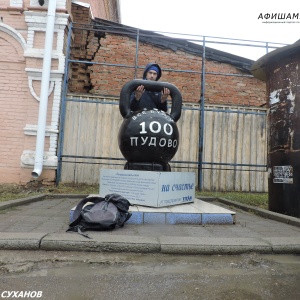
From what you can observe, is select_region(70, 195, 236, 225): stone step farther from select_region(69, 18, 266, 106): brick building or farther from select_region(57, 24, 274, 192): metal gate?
select_region(69, 18, 266, 106): brick building

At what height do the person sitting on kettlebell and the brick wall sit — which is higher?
the brick wall

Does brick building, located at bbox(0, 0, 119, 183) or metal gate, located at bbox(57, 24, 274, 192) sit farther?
metal gate, located at bbox(57, 24, 274, 192)

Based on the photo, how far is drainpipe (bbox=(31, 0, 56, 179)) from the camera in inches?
278

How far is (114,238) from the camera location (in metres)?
2.83

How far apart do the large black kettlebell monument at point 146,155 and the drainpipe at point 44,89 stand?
10.2ft

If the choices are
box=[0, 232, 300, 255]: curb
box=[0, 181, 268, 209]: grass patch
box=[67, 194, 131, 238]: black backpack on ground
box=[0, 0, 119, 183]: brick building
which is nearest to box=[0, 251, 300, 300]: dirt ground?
box=[0, 232, 300, 255]: curb

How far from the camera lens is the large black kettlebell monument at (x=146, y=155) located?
4.20m

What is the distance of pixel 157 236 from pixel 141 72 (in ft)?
22.3

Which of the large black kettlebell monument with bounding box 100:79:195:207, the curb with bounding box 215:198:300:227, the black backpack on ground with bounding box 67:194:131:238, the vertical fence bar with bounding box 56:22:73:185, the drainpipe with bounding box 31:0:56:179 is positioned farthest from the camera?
the vertical fence bar with bounding box 56:22:73:185

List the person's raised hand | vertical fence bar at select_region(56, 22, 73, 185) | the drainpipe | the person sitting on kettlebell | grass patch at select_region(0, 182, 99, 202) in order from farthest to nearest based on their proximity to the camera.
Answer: vertical fence bar at select_region(56, 22, 73, 185) < the drainpipe < grass patch at select_region(0, 182, 99, 202) < the person sitting on kettlebell < the person's raised hand

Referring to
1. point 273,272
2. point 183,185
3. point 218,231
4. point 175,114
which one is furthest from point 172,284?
point 175,114

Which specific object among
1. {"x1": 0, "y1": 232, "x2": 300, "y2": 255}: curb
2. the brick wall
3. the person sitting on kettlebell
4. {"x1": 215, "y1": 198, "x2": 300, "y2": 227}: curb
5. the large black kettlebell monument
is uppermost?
the brick wall

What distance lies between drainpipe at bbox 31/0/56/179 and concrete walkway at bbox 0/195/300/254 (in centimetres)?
258

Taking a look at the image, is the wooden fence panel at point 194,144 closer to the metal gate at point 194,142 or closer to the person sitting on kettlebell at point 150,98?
the metal gate at point 194,142
